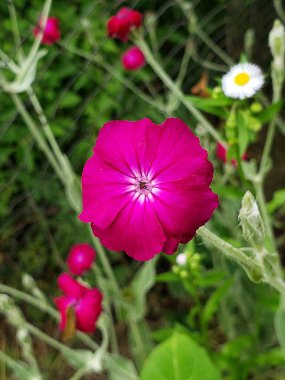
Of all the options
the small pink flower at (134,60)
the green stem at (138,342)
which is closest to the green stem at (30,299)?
the green stem at (138,342)

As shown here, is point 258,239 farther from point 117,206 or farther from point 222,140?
point 222,140

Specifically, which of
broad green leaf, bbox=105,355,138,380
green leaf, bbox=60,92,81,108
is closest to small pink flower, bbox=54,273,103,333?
broad green leaf, bbox=105,355,138,380

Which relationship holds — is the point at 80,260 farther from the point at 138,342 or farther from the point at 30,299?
the point at 138,342

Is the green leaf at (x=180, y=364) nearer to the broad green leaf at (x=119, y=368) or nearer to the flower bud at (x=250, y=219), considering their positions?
the broad green leaf at (x=119, y=368)

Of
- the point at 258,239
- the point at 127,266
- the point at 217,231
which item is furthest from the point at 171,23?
the point at 258,239

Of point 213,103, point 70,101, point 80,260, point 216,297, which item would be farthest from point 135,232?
point 70,101

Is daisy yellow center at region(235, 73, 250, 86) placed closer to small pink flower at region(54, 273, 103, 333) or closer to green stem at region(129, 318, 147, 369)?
small pink flower at region(54, 273, 103, 333)
